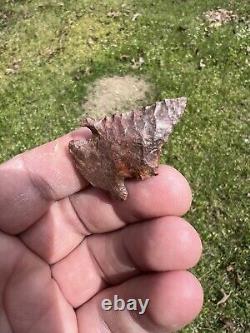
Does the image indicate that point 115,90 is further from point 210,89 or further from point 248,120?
point 248,120

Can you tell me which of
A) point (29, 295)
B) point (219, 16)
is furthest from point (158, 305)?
point (219, 16)

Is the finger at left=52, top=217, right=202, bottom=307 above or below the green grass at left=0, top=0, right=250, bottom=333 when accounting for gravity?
above

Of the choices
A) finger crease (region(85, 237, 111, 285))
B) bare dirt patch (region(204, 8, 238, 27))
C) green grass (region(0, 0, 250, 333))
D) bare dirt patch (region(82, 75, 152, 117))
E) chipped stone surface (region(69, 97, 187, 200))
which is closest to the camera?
→ chipped stone surface (region(69, 97, 187, 200))

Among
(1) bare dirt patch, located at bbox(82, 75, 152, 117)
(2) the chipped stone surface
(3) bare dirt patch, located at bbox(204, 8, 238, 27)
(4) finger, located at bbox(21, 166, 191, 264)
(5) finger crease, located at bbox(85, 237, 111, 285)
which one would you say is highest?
(2) the chipped stone surface

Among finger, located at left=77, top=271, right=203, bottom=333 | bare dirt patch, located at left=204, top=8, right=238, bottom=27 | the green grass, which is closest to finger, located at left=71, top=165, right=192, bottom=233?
finger, located at left=77, top=271, right=203, bottom=333

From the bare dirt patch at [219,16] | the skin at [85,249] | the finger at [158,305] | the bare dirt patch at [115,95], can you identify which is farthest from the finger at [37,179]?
the bare dirt patch at [219,16]

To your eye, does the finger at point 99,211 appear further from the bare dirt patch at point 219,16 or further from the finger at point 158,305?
the bare dirt patch at point 219,16

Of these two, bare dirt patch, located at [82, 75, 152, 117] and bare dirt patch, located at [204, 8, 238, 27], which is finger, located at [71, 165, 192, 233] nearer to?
bare dirt patch, located at [82, 75, 152, 117]
